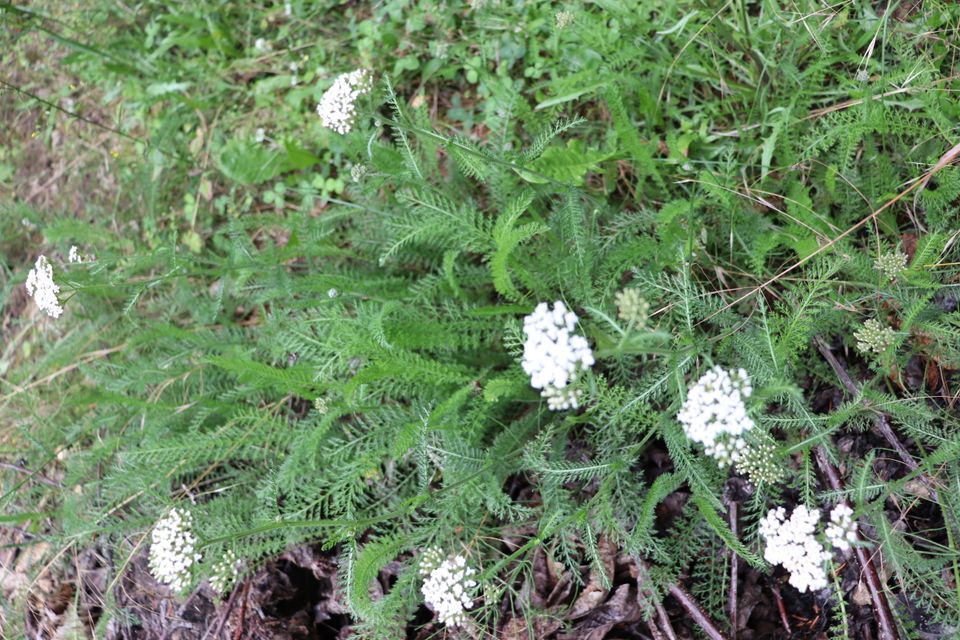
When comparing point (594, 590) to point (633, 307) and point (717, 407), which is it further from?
point (633, 307)

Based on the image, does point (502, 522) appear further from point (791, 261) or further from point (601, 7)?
point (601, 7)

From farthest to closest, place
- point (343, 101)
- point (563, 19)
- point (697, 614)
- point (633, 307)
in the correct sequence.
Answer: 1. point (563, 19)
2. point (343, 101)
3. point (697, 614)
4. point (633, 307)

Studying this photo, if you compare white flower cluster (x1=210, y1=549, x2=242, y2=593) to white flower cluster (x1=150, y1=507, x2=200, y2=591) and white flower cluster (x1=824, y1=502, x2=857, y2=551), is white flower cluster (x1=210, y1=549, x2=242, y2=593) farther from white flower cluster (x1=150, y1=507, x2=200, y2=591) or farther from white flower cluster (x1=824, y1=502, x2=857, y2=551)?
white flower cluster (x1=824, y1=502, x2=857, y2=551)

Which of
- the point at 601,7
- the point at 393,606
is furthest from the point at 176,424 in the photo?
the point at 601,7

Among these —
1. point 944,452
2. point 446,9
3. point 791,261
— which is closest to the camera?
point 944,452

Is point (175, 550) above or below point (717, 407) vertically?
below

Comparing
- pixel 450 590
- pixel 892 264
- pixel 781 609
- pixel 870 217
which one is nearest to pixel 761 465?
pixel 781 609

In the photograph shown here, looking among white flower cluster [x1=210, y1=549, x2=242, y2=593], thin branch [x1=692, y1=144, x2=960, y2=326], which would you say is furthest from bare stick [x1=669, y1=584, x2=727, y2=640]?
white flower cluster [x1=210, y1=549, x2=242, y2=593]

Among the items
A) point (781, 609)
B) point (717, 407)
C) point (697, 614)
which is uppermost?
point (717, 407)
